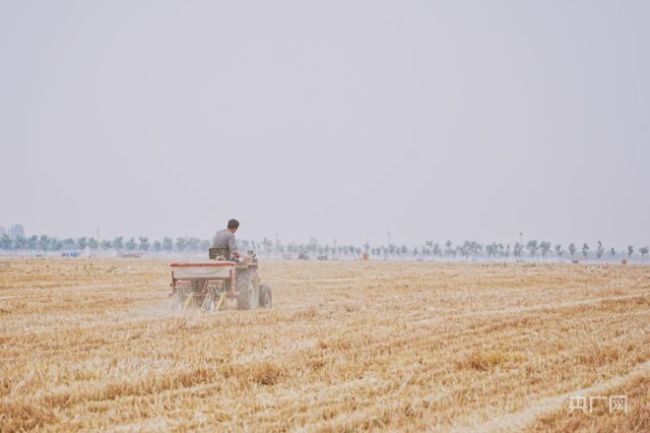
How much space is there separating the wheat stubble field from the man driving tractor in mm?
2352

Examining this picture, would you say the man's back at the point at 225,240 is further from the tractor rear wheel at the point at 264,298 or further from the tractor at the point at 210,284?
the tractor rear wheel at the point at 264,298

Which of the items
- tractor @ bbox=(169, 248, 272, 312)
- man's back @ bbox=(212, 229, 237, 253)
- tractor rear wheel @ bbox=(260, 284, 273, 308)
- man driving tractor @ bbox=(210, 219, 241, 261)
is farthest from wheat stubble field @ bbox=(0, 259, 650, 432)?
tractor rear wheel @ bbox=(260, 284, 273, 308)

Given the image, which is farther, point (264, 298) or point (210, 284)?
point (264, 298)

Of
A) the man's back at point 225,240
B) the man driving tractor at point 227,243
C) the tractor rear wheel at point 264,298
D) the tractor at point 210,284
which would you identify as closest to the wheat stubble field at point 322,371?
the tractor at point 210,284

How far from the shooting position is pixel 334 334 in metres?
10.4

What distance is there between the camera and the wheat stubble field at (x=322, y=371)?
5719 mm

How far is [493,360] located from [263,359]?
2794mm

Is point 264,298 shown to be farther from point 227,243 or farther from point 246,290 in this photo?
point 227,243

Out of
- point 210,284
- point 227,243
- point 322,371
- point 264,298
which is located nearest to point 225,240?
point 227,243

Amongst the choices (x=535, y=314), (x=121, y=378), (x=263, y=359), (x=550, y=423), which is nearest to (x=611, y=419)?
(x=550, y=423)

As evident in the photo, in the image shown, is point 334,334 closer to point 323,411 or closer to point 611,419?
point 323,411

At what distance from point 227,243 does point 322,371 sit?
875 centimetres

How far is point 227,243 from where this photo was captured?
16.0 meters

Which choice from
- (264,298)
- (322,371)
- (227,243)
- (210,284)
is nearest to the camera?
(322,371)
